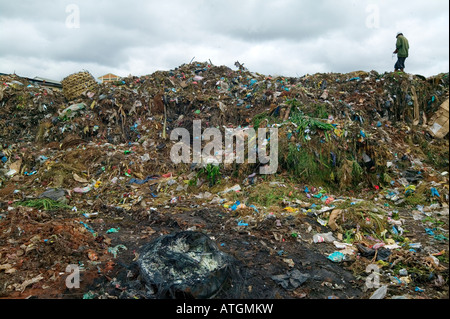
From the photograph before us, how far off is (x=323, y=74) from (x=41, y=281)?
793 centimetres

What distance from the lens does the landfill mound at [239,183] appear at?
2.71m

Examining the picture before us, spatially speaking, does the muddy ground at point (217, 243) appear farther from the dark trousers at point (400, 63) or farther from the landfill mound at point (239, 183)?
the dark trousers at point (400, 63)

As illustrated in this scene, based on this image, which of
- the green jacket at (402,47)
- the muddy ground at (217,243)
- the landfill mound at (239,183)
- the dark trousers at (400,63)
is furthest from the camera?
the dark trousers at (400,63)

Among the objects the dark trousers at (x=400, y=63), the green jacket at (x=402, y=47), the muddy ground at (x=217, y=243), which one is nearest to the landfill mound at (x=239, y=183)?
the muddy ground at (x=217, y=243)

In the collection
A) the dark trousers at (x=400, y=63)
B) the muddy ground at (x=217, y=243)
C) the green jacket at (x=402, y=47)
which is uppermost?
the green jacket at (x=402, y=47)

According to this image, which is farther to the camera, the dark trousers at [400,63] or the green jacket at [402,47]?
the dark trousers at [400,63]

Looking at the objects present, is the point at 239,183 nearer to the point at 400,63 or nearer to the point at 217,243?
the point at 217,243

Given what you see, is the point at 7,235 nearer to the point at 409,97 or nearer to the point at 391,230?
the point at 391,230

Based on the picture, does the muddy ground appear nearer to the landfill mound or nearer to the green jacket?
the landfill mound

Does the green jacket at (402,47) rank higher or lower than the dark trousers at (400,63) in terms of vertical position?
higher

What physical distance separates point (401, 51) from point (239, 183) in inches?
204

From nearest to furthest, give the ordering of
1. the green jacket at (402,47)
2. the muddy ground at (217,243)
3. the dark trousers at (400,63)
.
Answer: the muddy ground at (217,243)
the green jacket at (402,47)
the dark trousers at (400,63)

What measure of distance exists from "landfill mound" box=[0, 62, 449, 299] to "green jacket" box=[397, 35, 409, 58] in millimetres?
592

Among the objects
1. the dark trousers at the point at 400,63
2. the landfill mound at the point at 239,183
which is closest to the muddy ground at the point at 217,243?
the landfill mound at the point at 239,183
